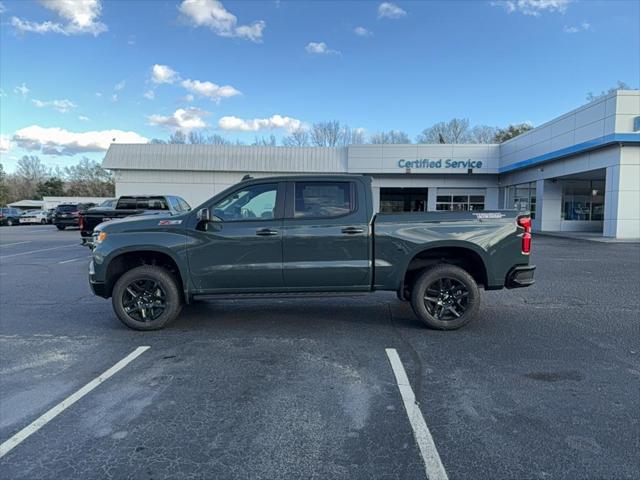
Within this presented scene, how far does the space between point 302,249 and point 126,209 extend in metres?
11.0

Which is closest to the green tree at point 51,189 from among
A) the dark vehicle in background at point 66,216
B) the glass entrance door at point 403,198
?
the dark vehicle in background at point 66,216

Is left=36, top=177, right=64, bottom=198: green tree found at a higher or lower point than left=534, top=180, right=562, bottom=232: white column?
higher

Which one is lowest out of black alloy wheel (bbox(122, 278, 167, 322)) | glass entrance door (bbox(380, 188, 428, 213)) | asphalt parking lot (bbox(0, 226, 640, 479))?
asphalt parking lot (bbox(0, 226, 640, 479))

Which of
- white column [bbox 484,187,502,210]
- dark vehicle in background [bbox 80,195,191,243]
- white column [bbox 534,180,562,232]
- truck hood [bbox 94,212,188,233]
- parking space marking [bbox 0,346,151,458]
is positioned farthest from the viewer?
white column [bbox 484,187,502,210]

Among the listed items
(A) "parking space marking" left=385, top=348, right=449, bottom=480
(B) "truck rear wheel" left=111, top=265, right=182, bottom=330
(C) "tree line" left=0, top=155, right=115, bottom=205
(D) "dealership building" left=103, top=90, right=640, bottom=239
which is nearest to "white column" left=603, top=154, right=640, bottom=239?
(D) "dealership building" left=103, top=90, right=640, bottom=239

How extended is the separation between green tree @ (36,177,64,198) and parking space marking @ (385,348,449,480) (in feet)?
367

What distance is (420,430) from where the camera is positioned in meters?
3.30

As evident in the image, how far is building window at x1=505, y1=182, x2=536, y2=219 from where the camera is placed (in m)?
29.2

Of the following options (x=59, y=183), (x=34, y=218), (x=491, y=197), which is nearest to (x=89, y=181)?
(x=59, y=183)

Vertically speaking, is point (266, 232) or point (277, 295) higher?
point (266, 232)

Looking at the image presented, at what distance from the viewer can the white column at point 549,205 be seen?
26.5 m

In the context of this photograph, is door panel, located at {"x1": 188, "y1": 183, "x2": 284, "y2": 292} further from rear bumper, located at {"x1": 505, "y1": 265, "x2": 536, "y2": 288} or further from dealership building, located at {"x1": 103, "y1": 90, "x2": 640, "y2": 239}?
dealership building, located at {"x1": 103, "y1": 90, "x2": 640, "y2": 239}

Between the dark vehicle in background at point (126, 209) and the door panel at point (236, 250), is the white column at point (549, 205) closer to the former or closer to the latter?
the dark vehicle in background at point (126, 209)

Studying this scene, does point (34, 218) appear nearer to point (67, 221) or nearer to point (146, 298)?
point (67, 221)
